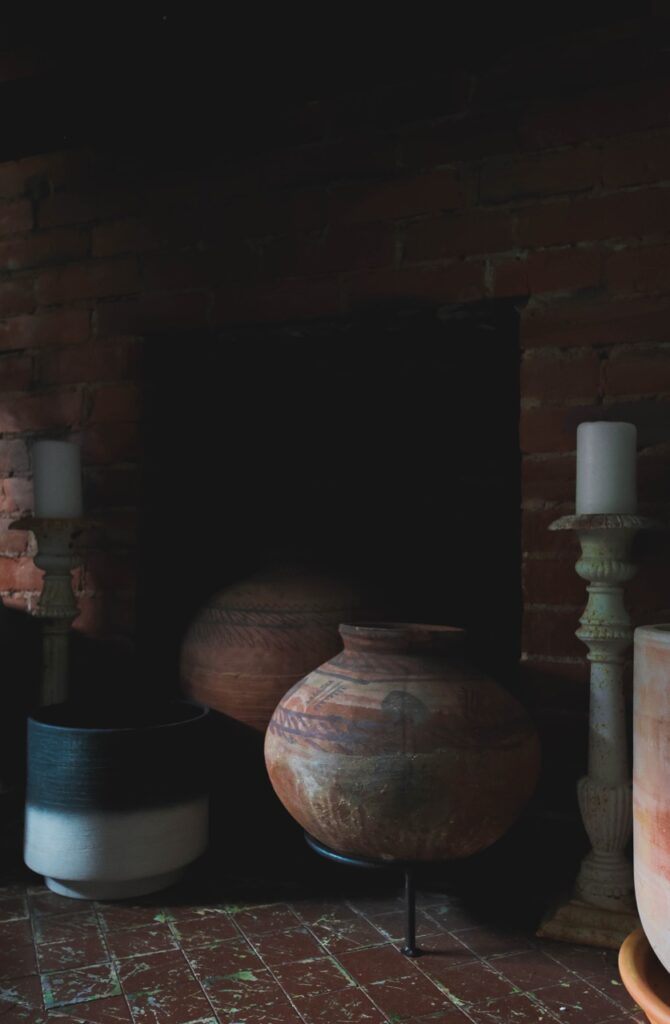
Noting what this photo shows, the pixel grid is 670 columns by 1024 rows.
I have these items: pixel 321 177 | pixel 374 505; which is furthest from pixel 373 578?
pixel 321 177

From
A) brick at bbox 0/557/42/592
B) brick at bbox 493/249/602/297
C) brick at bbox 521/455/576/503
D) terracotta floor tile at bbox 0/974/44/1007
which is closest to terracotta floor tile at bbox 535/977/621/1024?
terracotta floor tile at bbox 0/974/44/1007

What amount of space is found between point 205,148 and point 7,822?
186 cm

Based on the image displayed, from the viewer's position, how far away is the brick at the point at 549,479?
195 cm

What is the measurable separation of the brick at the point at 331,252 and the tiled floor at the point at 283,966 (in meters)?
1.47

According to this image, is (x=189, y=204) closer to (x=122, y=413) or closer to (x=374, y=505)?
(x=122, y=413)

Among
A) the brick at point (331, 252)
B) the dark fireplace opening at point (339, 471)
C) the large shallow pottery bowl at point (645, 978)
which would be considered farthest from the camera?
the dark fireplace opening at point (339, 471)

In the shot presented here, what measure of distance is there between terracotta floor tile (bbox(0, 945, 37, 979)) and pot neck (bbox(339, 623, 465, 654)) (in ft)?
2.65

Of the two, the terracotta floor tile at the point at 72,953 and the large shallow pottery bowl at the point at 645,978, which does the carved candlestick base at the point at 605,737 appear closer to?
the large shallow pottery bowl at the point at 645,978

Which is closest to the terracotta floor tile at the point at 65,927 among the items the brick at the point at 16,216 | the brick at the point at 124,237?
the brick at the point at 124,237

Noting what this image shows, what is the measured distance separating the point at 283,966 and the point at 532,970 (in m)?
0.44

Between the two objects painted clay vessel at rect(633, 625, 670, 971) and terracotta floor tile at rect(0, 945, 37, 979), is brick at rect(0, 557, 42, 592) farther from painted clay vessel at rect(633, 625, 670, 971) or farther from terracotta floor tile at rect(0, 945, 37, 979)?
painted clay vessel at rect(633, 625, 670, 971)

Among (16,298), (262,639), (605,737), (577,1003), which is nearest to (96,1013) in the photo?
(577,1003)

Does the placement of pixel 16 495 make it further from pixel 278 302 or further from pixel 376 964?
pixel 376 964

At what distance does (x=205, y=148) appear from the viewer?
7.77ft
